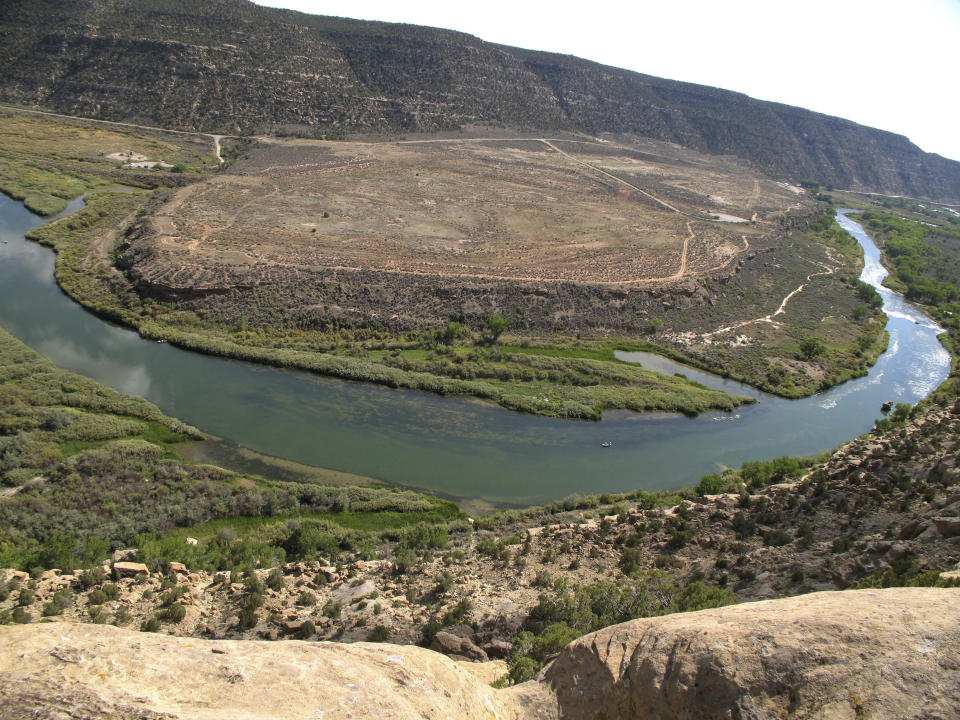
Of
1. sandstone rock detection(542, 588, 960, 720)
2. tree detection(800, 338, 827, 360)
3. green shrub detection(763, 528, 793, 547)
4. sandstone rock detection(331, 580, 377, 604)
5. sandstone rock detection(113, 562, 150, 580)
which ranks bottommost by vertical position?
sandstone rock detection(113, 562, 150, 580)

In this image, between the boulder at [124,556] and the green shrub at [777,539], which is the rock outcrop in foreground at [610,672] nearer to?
the green shrub at [777,539]

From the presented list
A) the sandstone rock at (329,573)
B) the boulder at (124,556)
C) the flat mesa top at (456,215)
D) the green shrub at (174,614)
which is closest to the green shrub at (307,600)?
the sandstone rock at (329,573)

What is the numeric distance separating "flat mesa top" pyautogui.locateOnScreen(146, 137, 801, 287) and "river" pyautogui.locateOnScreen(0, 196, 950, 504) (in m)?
10.8

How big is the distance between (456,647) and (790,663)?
920cm

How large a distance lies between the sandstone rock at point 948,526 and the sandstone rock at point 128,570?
2349 cm

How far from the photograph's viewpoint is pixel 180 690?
9109 mm

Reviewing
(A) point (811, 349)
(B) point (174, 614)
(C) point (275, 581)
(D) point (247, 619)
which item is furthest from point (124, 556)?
(A) point (811, 349)

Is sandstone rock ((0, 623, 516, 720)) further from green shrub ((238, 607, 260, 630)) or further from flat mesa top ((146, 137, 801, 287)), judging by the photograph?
flat mesa top ((146, 137, 801, 287))

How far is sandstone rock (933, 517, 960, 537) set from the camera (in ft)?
55.9

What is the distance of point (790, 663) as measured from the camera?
30.3 ft

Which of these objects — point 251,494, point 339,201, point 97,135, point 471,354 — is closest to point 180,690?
point 251,494

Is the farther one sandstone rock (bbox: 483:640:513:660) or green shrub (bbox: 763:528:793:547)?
green shrub (bbox: 763:528:793:547)

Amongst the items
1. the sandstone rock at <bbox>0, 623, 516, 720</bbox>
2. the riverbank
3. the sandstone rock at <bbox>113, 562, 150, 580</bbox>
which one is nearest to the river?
the riverbank

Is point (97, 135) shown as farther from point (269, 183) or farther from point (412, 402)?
point (412, 402)
